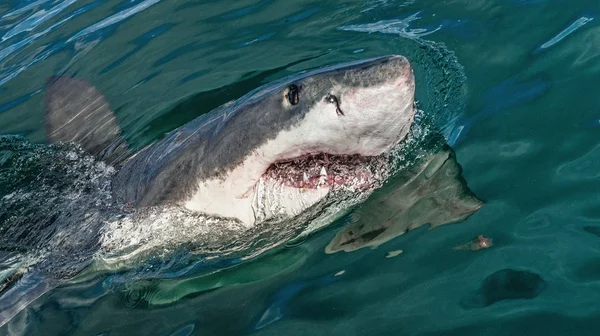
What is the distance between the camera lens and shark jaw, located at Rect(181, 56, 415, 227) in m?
2.99

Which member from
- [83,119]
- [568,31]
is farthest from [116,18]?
[568,31]

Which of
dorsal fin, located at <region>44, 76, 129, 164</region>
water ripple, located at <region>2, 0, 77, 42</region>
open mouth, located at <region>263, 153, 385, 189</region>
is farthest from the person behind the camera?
water ripple, located at <region>2, 0, 77, 42</region>

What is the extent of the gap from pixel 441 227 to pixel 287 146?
2.57 feet

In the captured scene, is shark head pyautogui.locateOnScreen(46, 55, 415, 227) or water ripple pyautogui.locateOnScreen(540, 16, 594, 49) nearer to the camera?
shark head pyautogui.locateOnScreen(46, 55, 415, 227)

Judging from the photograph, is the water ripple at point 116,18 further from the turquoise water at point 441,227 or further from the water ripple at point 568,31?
the water ripple at point 568,31

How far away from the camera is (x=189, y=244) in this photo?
146 inches

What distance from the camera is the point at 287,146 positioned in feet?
10.6

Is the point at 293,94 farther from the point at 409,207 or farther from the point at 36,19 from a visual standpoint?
the point at 36,19

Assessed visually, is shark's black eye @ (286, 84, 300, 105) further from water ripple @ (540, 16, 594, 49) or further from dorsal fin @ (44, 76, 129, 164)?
water ripple @ (540, 16, 594, 49)

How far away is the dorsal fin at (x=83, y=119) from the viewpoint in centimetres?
533

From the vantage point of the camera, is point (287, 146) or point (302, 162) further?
point (302, 162)

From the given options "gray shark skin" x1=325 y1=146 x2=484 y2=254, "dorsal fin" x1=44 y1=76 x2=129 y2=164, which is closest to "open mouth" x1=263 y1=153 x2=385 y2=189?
"gray shark skin" x1=325 y1=146 x2=484 y2=254

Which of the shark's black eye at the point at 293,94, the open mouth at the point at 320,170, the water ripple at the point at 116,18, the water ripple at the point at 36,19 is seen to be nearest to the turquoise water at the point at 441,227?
the open mouth at the point at 320,170

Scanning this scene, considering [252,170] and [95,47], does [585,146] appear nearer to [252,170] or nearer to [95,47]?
[252,170]
